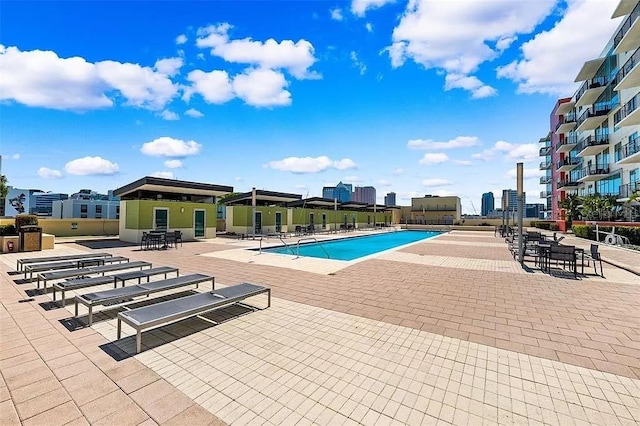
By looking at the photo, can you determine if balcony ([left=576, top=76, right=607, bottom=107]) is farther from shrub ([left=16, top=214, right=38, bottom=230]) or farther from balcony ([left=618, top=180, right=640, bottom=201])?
shrub ([left=16, top=214, right=38, bottom=230])

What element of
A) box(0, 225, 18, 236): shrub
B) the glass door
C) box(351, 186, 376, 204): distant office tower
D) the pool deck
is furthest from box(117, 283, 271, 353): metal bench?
box(351, 186, 376, 204): distant office tower

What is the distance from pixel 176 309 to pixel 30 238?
1284cm

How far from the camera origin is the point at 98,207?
229ft

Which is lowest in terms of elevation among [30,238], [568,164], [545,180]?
[30,238]

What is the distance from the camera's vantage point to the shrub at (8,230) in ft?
37.7

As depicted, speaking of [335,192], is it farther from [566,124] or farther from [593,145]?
[593,145]

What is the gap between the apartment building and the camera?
1823 cm

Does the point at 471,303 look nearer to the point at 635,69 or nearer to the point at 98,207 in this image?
the point at 635,69

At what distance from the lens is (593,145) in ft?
80.7

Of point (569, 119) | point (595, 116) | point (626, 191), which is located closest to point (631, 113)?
point (626, 191)

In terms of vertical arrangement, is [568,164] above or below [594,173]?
above

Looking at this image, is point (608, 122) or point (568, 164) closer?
point (608, 122)

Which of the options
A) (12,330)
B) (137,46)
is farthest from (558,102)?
(12,330)

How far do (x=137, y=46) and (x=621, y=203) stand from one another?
1199 inches
